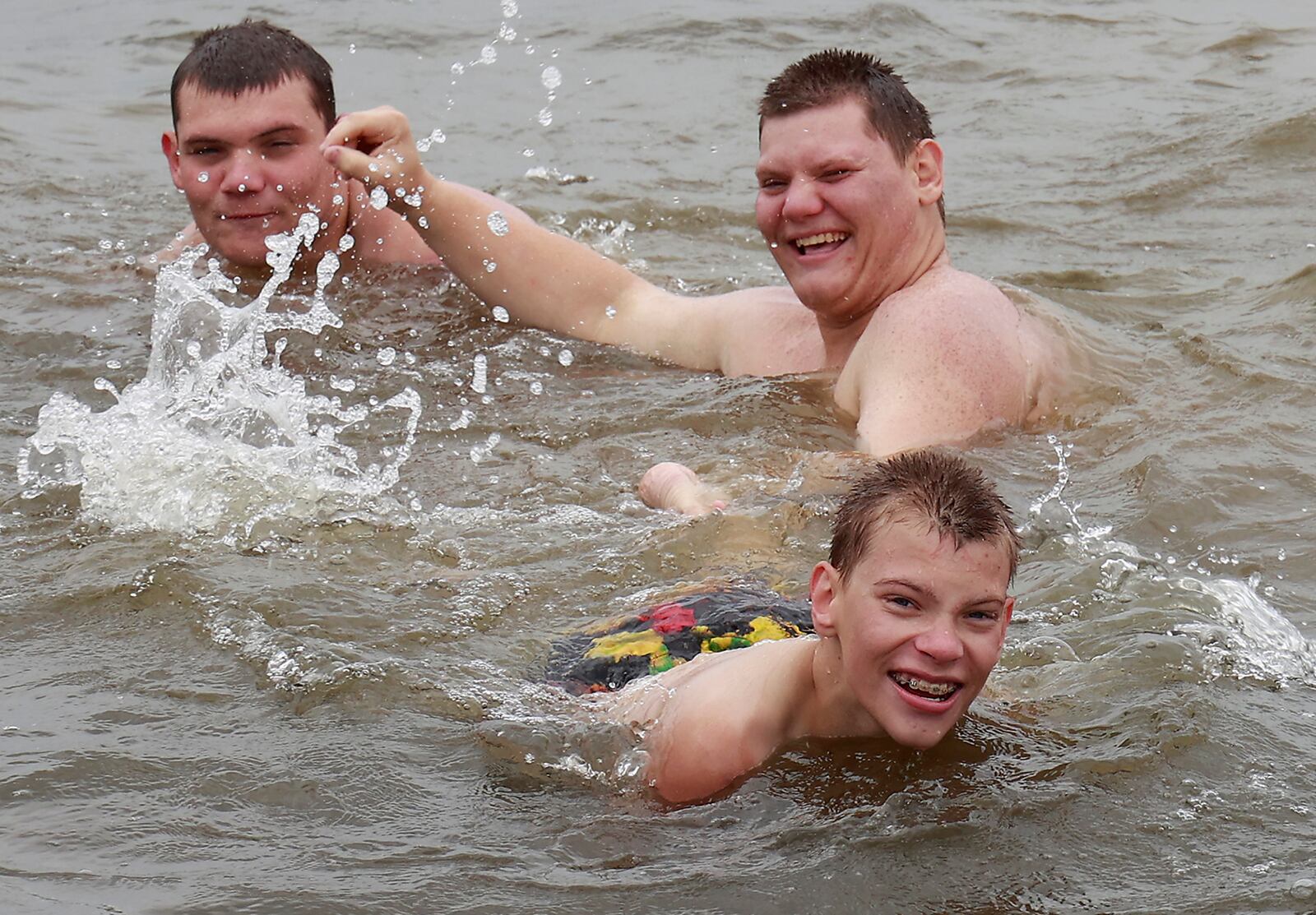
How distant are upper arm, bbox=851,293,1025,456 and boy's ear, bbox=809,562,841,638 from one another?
1534 millimetres

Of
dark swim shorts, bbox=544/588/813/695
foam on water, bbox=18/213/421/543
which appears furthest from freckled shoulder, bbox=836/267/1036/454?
foam on water, bbox=18/213/421/543

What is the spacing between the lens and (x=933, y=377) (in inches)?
212

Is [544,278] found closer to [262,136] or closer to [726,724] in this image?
[262,136]

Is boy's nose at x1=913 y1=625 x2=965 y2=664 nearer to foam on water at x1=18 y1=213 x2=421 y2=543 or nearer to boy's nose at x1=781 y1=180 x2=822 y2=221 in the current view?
foam on water at x1=18 y1=213 x2=421 y2=543

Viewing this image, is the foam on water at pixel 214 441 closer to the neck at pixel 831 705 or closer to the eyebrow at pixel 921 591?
the neck at pixel 831 705

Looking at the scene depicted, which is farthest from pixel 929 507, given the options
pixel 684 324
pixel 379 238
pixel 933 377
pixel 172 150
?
pixel 172 150

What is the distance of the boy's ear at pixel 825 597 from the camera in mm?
3627

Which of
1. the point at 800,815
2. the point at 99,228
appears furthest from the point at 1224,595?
the point at 99,228

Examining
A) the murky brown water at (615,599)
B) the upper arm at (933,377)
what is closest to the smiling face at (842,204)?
the upper arm at (933,377)

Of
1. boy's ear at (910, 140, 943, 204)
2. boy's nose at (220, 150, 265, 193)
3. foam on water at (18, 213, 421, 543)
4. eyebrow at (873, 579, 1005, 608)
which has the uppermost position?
boy's ear at (910, 140, 943, 204)

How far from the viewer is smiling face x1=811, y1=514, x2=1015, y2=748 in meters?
3.44

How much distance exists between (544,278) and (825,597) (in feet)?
11.2

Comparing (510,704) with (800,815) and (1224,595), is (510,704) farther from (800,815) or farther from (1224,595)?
(1224,595)

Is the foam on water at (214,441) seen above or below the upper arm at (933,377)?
below
